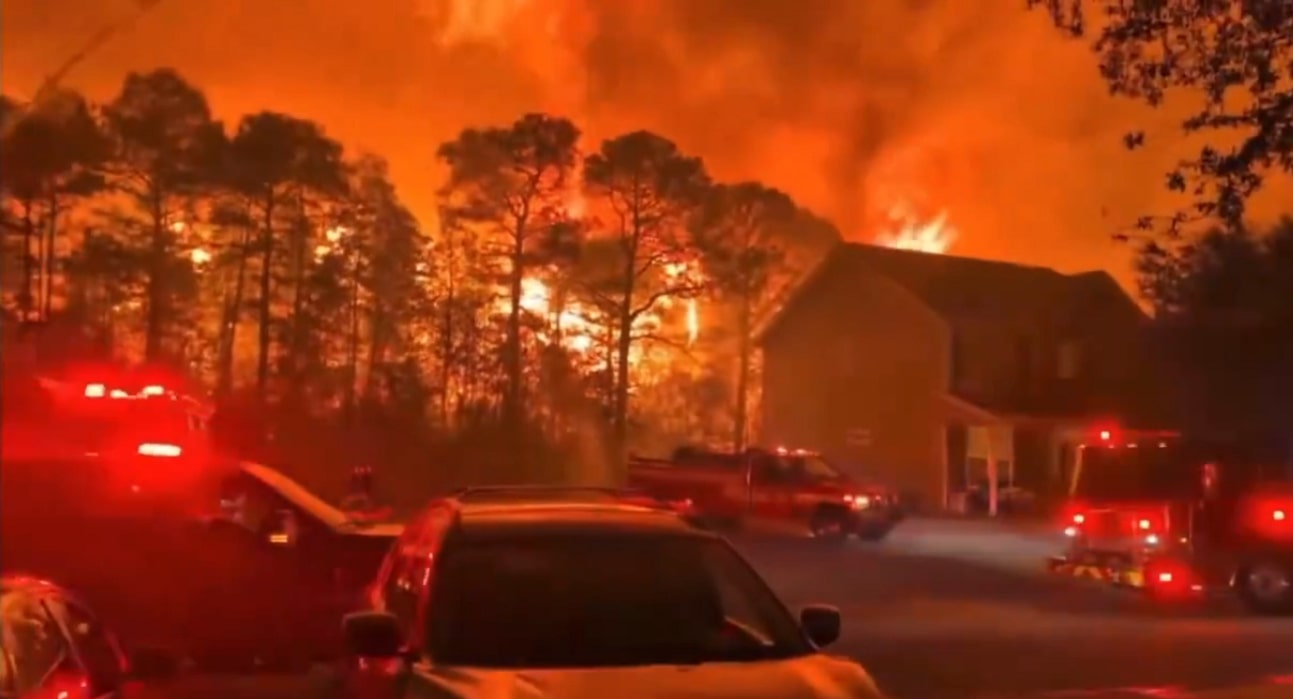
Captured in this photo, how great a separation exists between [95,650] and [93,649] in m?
0.02

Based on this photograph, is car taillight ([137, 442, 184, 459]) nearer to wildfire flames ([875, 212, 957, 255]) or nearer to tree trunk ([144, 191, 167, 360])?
tree trunk ([144, 191, 167, 360])

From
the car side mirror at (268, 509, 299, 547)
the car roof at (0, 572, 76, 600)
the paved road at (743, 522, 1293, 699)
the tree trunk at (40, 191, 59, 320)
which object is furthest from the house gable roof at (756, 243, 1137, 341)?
the car roof at (0, 572, 76, 600)

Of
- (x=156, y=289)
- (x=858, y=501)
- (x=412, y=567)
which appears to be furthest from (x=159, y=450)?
(x=858, y=501)

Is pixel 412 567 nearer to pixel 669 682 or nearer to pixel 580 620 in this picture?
pixel 580 620

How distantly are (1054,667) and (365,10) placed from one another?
14.7 m

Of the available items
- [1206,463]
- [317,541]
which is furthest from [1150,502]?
[317,541]

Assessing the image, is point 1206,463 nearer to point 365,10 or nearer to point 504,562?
point 365,10

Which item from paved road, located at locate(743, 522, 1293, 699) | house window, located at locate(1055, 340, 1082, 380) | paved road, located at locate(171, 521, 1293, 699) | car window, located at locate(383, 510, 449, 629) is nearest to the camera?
car window, located at locate(383, 510, 449, 629)

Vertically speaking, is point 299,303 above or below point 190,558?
above

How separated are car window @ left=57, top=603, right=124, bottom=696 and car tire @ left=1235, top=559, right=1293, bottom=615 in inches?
568

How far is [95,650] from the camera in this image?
724cm

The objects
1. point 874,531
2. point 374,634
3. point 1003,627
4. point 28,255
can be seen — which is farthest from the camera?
point 874,531

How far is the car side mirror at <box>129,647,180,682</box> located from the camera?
721cm

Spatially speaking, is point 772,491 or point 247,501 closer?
point 247,501
